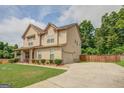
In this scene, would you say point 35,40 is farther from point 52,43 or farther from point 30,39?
point 52,43

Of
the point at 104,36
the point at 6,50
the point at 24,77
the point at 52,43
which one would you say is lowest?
the point at 24,77

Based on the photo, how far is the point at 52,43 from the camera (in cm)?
2300

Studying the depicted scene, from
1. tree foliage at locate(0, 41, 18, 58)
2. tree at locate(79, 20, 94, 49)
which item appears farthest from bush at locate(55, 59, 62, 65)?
tree foliage at locate(0, 41, 18, 58)

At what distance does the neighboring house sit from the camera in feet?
70.7

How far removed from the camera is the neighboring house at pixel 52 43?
21562 millimetres

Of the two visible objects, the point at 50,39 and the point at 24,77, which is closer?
the point at 24,77

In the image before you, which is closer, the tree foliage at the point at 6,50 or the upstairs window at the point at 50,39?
the upstairs window at the point at 50,39

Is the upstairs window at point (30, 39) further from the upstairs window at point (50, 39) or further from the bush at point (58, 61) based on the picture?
the bush at point (58, 61)

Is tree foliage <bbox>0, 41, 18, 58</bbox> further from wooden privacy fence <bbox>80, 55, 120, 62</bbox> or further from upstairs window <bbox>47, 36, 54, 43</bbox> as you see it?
wooden privacy fence <bbox>80, 55, 120, 62</bbox>

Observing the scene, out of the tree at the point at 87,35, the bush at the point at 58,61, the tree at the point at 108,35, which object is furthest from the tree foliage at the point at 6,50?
the tree at the point at 108,35

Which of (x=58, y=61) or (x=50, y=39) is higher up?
(x=50, y=39)

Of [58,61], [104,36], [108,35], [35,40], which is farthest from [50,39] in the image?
[108,35]

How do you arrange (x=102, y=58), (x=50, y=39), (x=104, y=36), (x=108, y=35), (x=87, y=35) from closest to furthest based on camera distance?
(x=50, y=39)
(x=102, y=58)
(x=108, y=35)
(x=104, y=36)
(x=87, y=35)

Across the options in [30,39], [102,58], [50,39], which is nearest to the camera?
[50,39]
